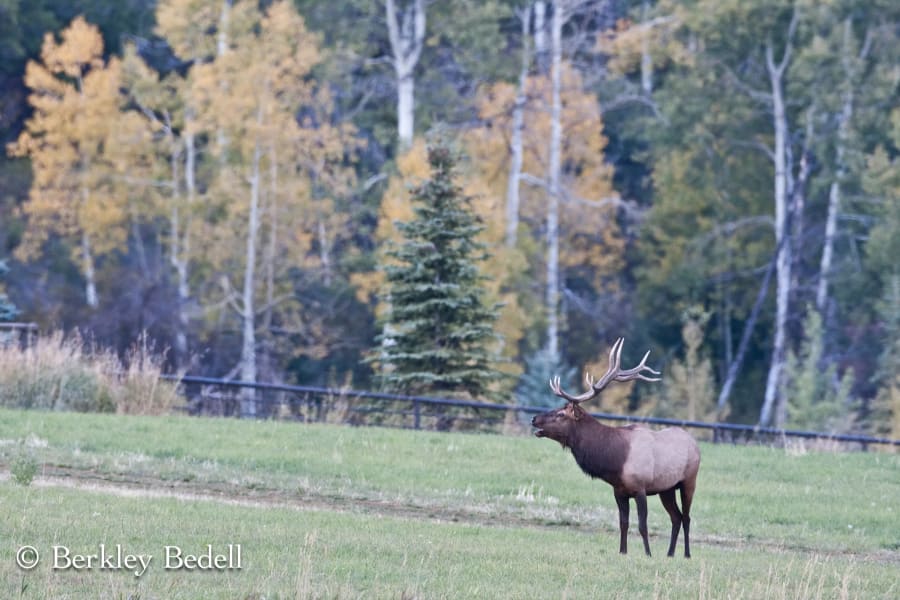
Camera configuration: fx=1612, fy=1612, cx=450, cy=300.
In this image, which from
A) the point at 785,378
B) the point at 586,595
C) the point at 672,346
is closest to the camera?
the point at 586,595

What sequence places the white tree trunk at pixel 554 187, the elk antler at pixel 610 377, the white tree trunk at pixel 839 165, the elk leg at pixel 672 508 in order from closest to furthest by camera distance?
1. the elk antler at pixel 610 377
2. the elk leg at pixel 672 508
3. the white tree trunk at pixel 839 165
4. the white tree trunk at pixel 554 187

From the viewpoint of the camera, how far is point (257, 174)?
167ft

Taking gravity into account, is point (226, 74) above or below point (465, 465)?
above

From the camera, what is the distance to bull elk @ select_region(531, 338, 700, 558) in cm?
1477

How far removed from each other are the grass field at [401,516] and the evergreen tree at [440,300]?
682 cm

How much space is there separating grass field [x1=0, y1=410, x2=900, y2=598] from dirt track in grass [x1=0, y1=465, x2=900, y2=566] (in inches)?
1.7

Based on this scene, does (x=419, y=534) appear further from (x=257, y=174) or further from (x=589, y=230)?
(x=589, y=230)

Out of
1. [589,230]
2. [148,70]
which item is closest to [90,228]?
[148,70]

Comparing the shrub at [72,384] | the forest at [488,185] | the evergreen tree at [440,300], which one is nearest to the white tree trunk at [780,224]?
the forest at [488,185]

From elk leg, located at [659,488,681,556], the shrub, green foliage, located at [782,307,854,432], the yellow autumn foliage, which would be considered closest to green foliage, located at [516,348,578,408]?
green foliage, located at [782,307,854,432]

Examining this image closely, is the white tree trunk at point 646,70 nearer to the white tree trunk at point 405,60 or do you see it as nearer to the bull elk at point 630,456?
the white tree trunk at point 405,60

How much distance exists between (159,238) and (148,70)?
5.96 metres

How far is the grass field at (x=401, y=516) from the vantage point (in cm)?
1277

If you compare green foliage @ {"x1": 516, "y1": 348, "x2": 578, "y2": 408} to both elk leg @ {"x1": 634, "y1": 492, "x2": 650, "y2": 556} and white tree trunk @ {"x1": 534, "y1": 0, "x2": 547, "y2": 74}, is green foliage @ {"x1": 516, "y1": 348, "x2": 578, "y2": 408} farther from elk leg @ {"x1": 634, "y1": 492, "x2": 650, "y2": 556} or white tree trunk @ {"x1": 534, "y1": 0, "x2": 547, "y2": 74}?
elk leg @ {"x1": 634, "y1": 492, "x2": 650, "y2": 556}
